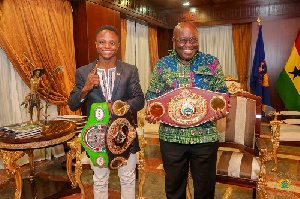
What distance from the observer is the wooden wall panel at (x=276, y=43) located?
5695 millimetres

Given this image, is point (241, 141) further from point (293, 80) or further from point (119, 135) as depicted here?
point (293, 80)

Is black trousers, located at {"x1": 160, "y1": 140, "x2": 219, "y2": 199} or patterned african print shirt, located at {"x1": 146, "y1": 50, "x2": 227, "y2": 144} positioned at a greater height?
patterned african print shirt, located at {"x1": 146, "y1": 50, "x2": 227, "y2": 144}

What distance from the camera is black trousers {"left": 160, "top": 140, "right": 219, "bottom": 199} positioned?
158 cm

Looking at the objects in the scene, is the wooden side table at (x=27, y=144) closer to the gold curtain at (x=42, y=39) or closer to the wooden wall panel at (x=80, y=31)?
the gold curtain at (x=42, y=39)

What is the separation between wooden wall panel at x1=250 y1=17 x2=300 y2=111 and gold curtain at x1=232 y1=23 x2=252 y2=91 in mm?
136

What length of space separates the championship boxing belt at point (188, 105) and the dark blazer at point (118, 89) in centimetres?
21

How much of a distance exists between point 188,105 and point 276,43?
17.2 feet

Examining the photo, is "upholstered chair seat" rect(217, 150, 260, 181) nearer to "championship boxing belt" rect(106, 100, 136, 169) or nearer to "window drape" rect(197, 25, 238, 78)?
"championship boxing belt" rect(106, 100, 136, 169)

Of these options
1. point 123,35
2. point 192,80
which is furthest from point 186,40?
point 123,35

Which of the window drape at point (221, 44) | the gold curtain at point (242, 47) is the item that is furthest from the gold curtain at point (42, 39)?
the gold curtain at point (242, 47)

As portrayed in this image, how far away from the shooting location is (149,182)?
2.87m

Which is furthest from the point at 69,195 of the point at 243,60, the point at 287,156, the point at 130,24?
the point at 243,60

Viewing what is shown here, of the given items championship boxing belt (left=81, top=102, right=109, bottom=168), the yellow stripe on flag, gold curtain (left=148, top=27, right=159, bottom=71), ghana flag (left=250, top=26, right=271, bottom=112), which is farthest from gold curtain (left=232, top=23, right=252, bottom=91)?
championship boxing belt (left=81, top=102, right=109, bottom=168)

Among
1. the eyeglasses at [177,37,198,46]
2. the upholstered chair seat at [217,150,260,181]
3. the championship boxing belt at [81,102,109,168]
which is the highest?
the eyeglasses at [177,37,198,46]
